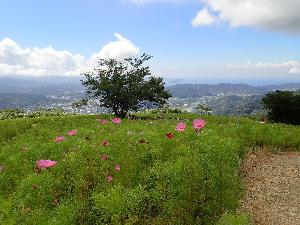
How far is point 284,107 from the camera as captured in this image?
4484 centimetres

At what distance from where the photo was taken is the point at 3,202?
1302cm

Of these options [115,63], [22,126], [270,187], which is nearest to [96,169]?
[270,187]

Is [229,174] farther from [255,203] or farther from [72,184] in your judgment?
[72,184]

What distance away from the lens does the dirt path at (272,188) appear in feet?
41.4

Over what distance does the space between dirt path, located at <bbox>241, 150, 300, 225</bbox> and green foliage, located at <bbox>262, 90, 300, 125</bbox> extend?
25.2 meters

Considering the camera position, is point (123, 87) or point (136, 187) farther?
point (123, 87)

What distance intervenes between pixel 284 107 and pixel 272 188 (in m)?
31.6

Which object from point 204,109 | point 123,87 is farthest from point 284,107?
point 204,109

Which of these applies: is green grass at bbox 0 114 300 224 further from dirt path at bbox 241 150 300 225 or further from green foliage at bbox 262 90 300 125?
green foliage at bbox 262 90 300 125

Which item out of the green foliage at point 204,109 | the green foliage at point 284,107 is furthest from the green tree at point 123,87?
the green foliage at point 204,109

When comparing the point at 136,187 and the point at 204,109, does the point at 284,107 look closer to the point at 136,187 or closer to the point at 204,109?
the point at 136,187

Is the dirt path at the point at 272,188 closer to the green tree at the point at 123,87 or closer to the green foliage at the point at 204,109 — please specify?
the green tree at the point at 123,87

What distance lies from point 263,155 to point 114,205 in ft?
39.6

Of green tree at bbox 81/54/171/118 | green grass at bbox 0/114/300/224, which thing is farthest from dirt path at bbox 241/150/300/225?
green tree at bbox 81/54/171/118
